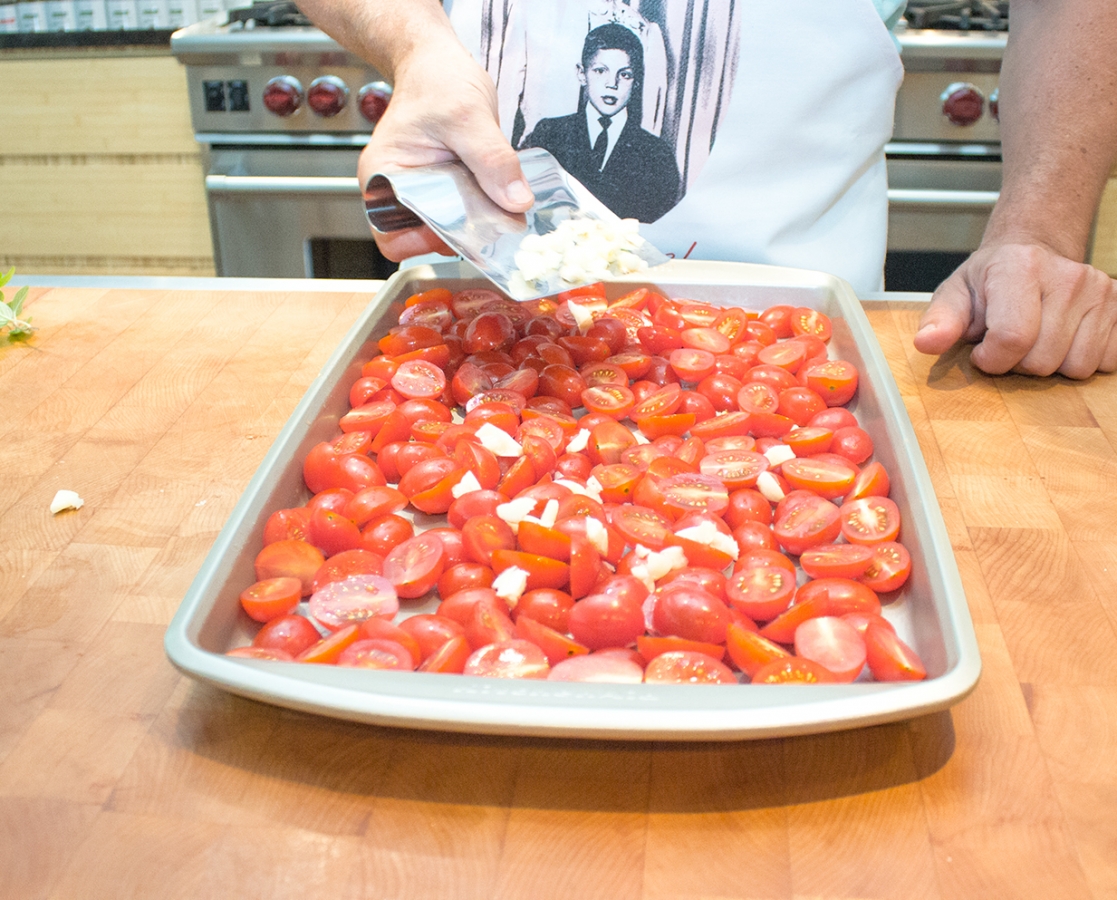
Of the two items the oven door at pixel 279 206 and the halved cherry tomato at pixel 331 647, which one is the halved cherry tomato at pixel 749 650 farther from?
the oven door at pixel 279 206

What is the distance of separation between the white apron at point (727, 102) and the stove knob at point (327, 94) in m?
0.80

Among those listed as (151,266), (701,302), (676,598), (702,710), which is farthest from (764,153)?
(151,266)

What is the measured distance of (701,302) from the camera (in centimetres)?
142

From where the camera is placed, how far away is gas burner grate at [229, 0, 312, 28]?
7.84 feet

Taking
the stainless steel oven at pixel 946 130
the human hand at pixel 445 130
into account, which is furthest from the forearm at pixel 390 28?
the stainless steel oven at pixel 946 130

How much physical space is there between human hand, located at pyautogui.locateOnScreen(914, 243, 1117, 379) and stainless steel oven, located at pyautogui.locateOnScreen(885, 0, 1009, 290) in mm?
1031

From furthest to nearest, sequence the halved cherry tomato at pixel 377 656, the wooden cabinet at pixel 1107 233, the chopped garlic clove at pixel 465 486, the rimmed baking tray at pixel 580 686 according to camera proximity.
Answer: the wooden cabinet at pixel 1107 233 → the chopped garlic clove at pixel 465 486 → the halved cherry tomato at pixel 377 656 → the rimmed baking tray at pixel 580 686

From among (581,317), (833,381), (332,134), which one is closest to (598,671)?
(833,381)

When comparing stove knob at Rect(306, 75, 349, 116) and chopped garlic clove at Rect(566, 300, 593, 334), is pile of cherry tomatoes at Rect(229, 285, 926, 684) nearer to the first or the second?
chopped garlic clove at Rect(566, 300, 593, 334)

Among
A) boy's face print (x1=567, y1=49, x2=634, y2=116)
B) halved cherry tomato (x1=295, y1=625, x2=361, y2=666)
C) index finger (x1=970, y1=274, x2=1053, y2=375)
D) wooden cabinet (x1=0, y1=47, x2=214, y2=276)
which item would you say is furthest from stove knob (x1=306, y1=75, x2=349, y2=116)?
halved cherry tomato (x1=295, y1=625, x2=361, y2=666)

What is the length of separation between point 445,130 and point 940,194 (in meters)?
1.48

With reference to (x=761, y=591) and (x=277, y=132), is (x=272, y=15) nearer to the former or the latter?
(x=277, y=132)

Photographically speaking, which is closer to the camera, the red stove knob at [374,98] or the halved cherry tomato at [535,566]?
the halved cherry tomato at [535,566]

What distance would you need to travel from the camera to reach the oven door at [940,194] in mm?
2297
